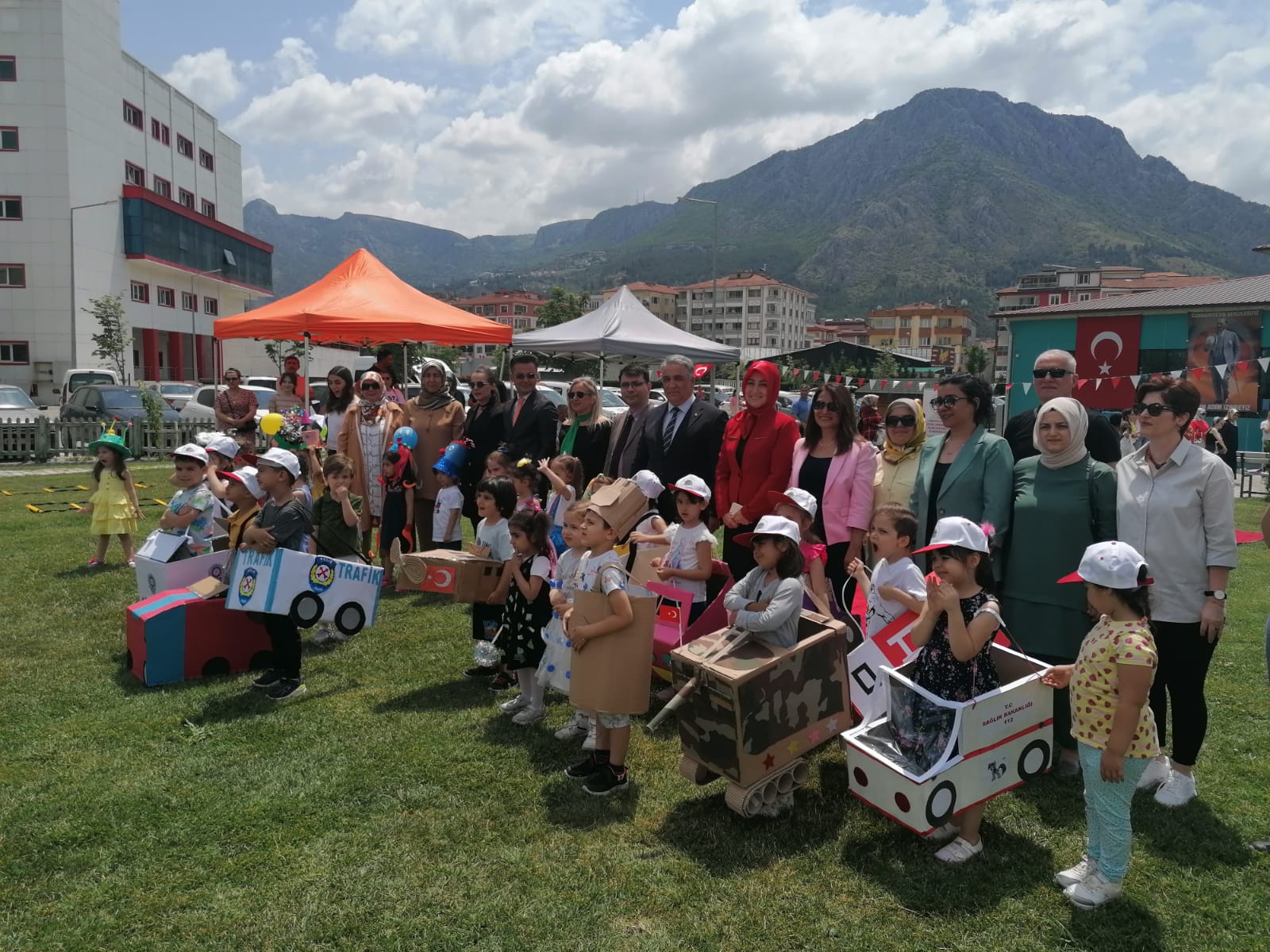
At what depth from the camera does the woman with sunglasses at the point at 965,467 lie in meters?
4.30

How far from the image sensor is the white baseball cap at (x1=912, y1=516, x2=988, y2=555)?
3.36 metres

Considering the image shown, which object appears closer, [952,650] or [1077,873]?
[1077,873]

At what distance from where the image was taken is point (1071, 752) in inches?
170

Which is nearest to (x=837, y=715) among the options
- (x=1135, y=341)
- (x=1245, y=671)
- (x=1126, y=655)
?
(x=1126, y=655)

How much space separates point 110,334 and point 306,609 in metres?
42.5

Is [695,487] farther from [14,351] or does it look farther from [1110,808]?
[14,351]

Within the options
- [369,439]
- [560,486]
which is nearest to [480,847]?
[560,486]

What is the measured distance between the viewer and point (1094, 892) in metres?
Result: 3.13

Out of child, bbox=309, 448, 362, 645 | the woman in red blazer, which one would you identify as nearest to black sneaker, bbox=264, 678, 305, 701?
child, bbox=309, 448, 362, 645

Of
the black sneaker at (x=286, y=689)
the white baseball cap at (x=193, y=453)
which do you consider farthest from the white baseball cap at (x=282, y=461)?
the white baseball cap at (x=193, y=453)

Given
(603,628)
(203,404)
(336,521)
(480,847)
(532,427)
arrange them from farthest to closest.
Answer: (203,404), (532,427), (336,521), (603,628), (480,847)

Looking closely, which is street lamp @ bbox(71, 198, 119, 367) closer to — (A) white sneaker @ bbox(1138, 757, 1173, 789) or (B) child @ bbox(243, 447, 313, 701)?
(B) child @ bbox(243, 447, 313, 701)

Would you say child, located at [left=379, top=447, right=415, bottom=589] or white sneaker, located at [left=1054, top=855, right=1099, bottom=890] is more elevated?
child, located at [left=379, top=447, right=415, bottom=589]

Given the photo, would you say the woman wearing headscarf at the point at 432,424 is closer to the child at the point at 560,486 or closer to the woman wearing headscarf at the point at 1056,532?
the child at the point at 560,486
